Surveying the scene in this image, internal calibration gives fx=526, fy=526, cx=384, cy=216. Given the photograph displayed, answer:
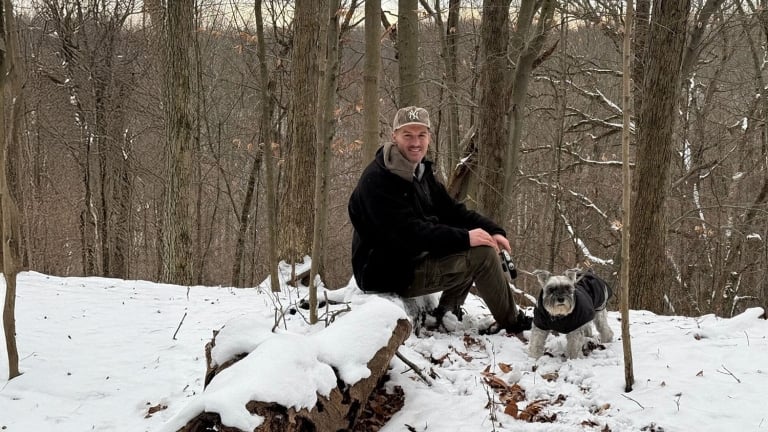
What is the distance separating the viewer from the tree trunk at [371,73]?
6512 millimetres

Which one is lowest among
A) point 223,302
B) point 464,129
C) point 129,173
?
point 223,302

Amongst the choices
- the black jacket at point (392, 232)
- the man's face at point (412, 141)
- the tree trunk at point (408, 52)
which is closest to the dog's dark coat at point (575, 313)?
the black jacket at point (392, 232)

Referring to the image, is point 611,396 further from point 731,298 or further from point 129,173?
point 129,173

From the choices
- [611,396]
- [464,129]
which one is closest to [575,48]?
[464,129]


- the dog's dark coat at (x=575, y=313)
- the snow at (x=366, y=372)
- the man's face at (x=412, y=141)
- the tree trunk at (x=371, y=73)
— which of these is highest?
the tree trunk at (x=371, y=73)

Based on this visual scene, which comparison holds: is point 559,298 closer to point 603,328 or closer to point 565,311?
point 565,311

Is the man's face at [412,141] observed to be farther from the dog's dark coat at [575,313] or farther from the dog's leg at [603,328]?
the dog's leg at [603,328]

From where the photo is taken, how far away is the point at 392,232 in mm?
4188

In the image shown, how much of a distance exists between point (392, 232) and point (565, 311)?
4.71ft

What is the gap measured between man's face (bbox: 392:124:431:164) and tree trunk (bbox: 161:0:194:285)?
4.99 m

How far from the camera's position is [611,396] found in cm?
336

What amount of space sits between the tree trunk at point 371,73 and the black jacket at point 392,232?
2052 mm

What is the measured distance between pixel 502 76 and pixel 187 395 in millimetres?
5310

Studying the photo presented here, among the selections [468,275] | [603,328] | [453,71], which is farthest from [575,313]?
[453,71]
